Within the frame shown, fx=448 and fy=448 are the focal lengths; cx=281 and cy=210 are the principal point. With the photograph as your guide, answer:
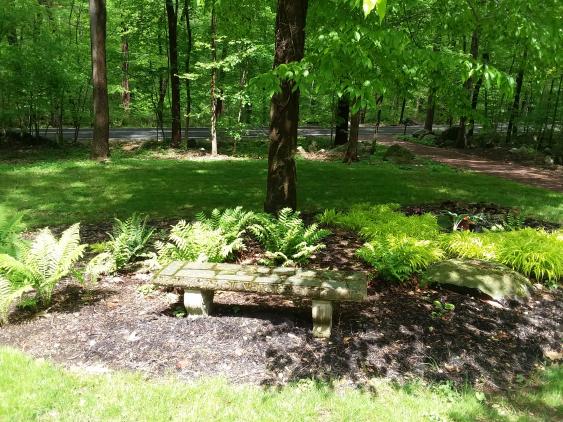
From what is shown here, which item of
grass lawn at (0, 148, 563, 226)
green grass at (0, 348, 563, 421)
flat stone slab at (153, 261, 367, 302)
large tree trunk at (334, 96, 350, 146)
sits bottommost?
green grass at (0, 348, 563, 421)

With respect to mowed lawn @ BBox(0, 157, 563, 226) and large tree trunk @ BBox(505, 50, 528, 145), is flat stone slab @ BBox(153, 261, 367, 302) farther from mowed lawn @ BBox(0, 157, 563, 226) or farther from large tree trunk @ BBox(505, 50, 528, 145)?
large tree trunk @ BBox(505, 50, 528, 145)

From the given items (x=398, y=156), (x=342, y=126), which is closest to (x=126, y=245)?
(x=398, y=156)

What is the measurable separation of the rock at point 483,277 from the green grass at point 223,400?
1655 mm

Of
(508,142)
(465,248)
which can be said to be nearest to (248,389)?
(465,248)

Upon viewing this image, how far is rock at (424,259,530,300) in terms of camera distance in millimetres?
5230

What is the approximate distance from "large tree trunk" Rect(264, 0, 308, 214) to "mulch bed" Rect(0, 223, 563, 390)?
227cm

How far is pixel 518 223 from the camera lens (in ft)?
24.5

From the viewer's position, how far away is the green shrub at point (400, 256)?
5.38 metres

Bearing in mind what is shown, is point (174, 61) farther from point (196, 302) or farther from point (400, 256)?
point (196, 302)

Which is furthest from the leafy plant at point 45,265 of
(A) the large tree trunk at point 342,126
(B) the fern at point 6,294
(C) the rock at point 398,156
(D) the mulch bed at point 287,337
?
(A) the large tree trunk at point 342,126

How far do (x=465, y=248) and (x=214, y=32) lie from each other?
14.1m

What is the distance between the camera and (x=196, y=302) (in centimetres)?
437

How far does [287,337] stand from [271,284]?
1.67 feet

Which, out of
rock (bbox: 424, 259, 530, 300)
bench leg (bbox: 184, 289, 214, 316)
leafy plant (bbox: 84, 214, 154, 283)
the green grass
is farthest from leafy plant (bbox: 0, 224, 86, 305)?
rock (bbox: 424, 259, 530, 300)
